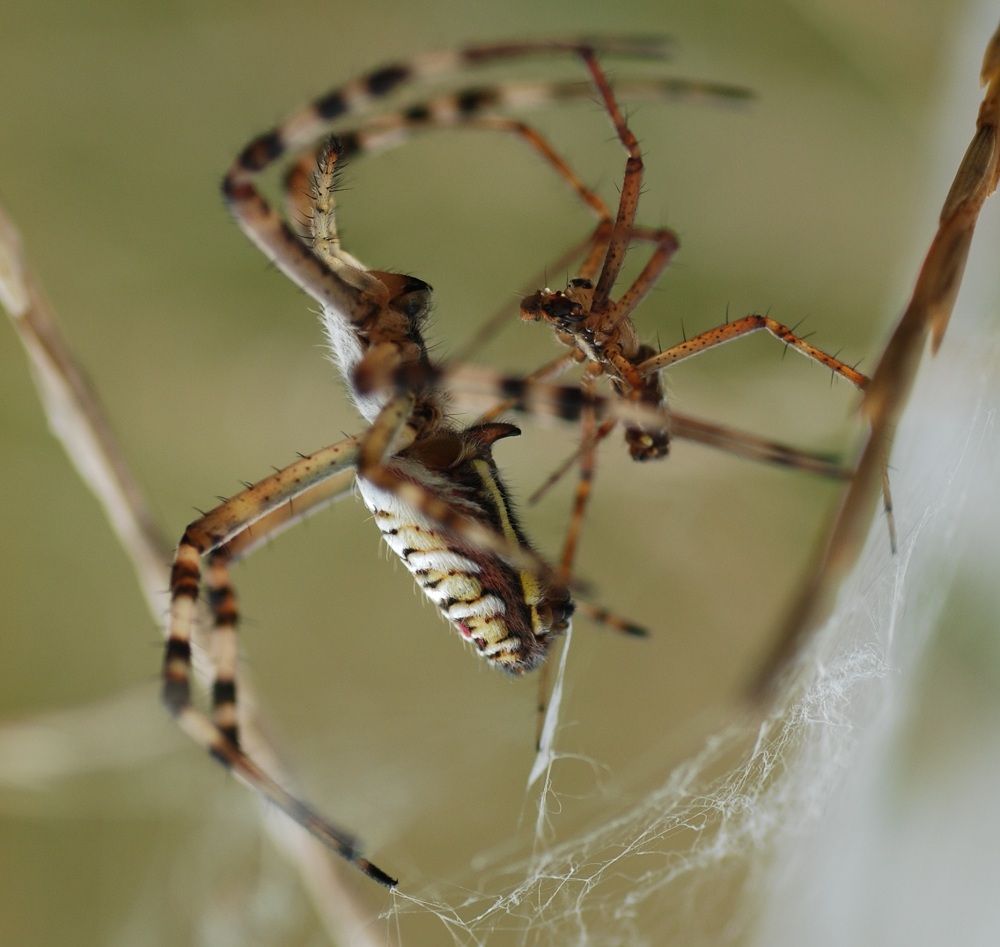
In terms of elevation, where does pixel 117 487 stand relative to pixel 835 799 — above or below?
above

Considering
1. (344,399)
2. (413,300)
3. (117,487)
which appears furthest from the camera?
(344,399)

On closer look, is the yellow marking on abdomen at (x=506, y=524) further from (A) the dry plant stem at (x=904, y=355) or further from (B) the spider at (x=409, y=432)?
(A) the dry plant stem at (x=904, y=355)

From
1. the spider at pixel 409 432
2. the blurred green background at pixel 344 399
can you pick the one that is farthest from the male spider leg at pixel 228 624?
the blurred green background at pixel 344 399

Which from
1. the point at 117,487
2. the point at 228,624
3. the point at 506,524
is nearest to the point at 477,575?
the point at 506,524

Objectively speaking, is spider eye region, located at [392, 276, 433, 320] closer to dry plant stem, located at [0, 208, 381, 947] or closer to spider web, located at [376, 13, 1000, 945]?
dry plant stem, located at [0, 208, 381, 947]

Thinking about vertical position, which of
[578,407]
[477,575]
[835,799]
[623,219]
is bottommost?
[835,799]

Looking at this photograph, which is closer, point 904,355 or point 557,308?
point 904,355

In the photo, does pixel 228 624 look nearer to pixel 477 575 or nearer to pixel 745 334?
pixel 477 575
